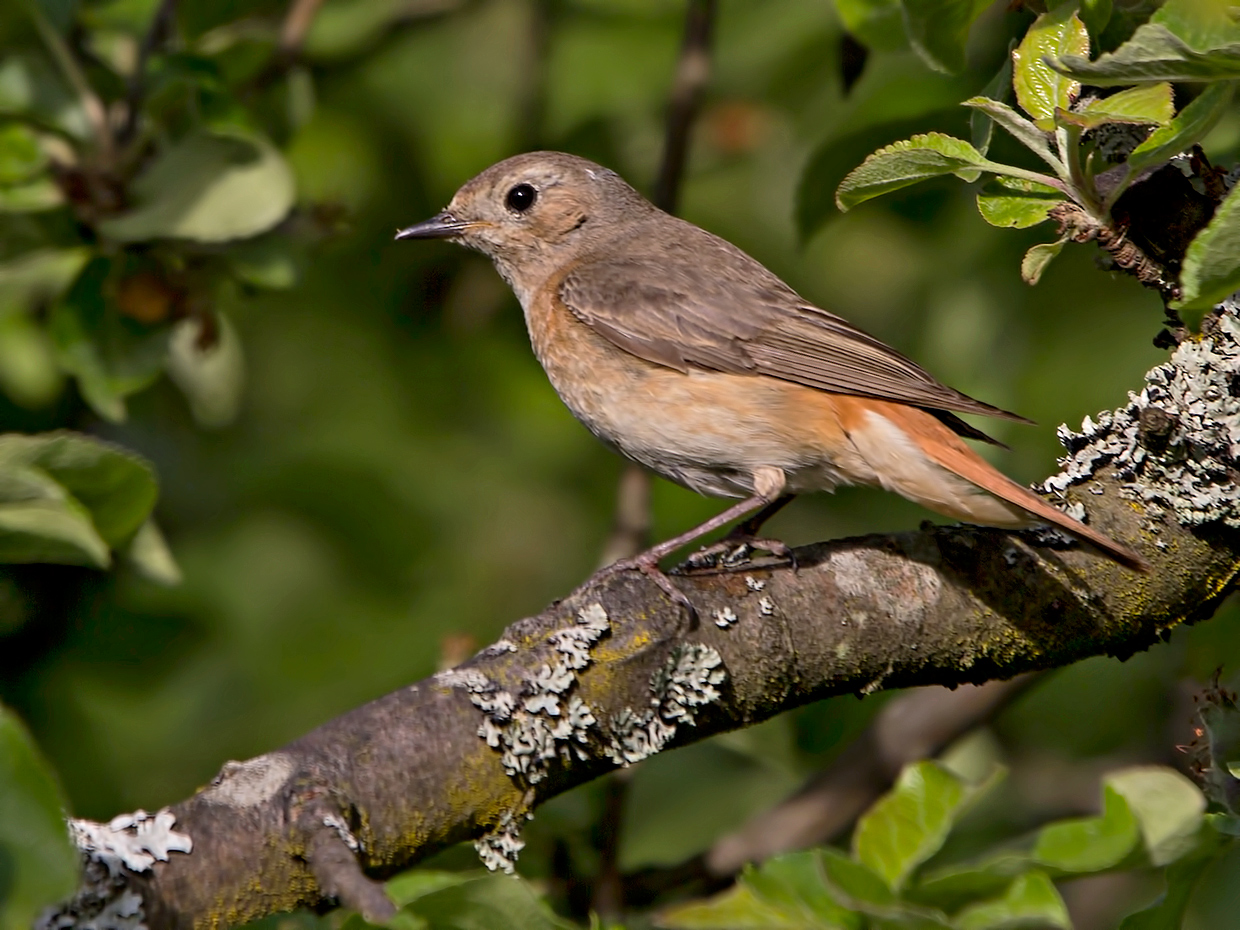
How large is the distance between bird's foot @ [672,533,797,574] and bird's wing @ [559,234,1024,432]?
678 mm

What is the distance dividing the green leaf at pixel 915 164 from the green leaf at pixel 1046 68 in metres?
0.14

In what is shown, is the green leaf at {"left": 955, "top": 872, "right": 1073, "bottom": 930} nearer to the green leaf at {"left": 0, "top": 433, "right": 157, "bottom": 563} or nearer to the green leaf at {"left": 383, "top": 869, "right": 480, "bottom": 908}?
the green leaf at {"left": 383, "top": 869, "right": 480, "bottom": 908}

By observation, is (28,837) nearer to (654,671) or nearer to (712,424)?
(654,671)

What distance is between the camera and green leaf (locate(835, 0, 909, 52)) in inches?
130

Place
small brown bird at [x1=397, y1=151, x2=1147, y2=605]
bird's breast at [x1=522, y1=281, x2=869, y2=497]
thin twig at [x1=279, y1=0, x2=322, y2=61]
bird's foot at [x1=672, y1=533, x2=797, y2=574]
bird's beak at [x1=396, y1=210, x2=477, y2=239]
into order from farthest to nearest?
bird's beak at [x1=396, y1=210, x2=477, y2=239]
thin twig at [x1=279, y1=0, x2=322, y2=61]
bird's breast at [x1=522, y1=281, x2=869, y2=497]
small brown bird at [x1=397, y1=151, x2=1147, y2=605]
bird's foot at [x1=672, y1=533, x2=797, y2=574]

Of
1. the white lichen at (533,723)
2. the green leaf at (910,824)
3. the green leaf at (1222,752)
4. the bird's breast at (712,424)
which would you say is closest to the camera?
the green leaf at (910,824)

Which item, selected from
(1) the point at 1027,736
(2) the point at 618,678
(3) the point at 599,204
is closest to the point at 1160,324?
(1) the point at 1027,736

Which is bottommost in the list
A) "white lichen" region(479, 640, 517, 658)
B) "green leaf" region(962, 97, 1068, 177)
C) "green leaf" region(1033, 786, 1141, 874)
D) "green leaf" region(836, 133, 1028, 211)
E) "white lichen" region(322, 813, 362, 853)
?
"white lichen" region(322, 813, 362, 853)

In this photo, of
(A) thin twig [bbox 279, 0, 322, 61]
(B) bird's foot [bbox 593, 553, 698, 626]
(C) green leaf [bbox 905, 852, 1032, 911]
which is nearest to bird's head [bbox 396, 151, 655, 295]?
(A) thin twig [bbox 279, 0, 322, 61]

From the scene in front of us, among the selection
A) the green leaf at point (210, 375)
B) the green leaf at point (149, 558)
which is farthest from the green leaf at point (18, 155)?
the green leaf at point (149, 558)

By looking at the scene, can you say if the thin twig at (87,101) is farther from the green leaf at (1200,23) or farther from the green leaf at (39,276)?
the green leaf at (1200,23)

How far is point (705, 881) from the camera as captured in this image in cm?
431

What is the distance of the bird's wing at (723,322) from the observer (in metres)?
4.12

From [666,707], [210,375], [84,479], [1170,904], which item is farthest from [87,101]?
[1170,904]
